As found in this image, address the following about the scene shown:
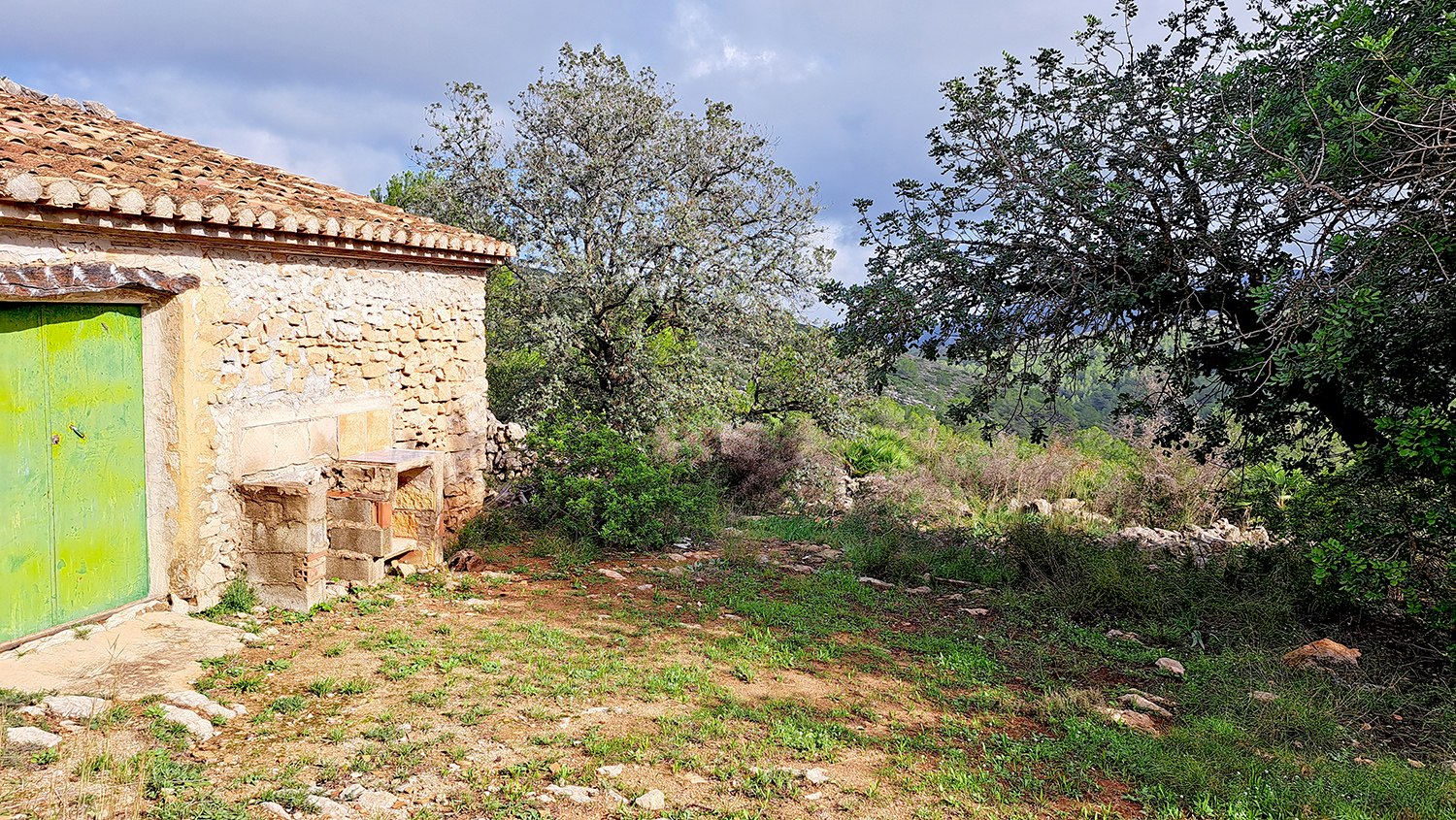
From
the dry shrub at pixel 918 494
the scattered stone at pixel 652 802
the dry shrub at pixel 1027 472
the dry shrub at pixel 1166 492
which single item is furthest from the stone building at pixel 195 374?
the dry shrub at pixel 1166 492

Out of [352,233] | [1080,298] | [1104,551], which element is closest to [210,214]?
[352,233]

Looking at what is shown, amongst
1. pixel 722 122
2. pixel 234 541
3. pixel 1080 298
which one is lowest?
pixel 234 541

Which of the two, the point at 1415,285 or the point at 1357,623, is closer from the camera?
the point at 1415,285

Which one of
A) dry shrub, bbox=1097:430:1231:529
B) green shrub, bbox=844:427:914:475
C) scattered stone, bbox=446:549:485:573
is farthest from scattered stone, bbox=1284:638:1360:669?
green shrub, bbox=844:427:914:475

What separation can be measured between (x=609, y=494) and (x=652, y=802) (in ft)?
15.5

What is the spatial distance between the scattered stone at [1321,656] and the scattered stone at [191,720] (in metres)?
6.11

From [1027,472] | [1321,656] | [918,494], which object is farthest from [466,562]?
[1027,472]

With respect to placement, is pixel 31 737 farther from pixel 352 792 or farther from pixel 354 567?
pixel 354 567

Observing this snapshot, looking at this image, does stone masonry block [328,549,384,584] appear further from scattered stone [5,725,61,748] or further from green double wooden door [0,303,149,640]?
scattered stone [5,725,61,748]

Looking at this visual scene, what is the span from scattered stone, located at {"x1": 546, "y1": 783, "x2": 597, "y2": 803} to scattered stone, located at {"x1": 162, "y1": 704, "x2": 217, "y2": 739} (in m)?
1.67

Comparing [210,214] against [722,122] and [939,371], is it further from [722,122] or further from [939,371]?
[939,371]

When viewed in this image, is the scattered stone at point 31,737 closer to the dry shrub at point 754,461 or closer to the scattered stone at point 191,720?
the scattered stone at point 191,720

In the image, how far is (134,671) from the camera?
165 inches

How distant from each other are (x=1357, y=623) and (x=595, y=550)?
20.4 feet
